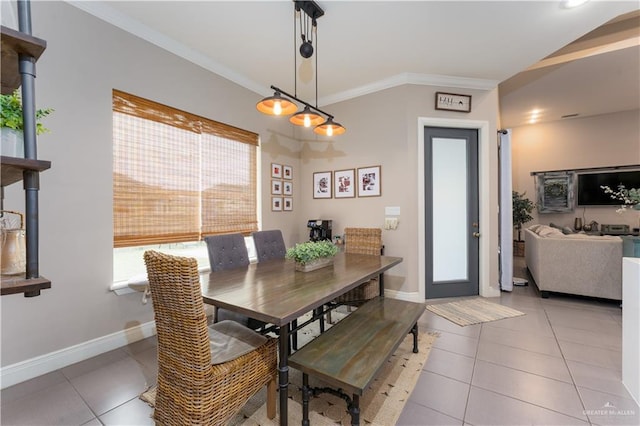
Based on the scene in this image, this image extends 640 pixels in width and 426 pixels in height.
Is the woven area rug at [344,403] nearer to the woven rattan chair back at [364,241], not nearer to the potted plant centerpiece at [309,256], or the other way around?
the potted plant centerpiece at [309,256]

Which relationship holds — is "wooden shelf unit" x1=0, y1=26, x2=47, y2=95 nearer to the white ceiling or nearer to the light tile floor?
the light tile floor

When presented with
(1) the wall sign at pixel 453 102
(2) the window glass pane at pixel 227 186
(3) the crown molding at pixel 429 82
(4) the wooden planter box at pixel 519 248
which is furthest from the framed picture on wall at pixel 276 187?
(4) the wooden planter box at pixel 519 248

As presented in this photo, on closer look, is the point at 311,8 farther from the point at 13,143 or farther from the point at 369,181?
the point at 13,143

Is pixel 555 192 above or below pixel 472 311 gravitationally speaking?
above

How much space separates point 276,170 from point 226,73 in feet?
4.55

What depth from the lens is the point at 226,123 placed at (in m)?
3.40

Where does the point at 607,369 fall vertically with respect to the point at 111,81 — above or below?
below

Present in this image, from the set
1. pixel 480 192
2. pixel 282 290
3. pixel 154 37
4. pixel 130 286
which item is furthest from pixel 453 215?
pixel 154 37

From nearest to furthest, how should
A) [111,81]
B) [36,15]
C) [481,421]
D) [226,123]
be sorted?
[481,421]
[36,15]
[111,81]
[226,123]

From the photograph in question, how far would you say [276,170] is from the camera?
407cm

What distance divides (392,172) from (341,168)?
786 mm

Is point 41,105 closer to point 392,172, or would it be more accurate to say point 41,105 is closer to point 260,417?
point 260,417

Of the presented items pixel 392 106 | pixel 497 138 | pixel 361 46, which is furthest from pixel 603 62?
pixel 361 46

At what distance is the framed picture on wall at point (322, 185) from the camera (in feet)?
13.9
